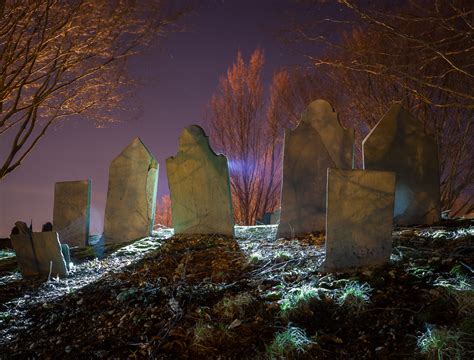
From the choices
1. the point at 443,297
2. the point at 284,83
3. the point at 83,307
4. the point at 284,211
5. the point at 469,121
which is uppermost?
the point at 284,83

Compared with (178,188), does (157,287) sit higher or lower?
lower

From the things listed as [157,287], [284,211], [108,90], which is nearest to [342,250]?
[157,287]

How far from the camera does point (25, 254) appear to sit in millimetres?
5355

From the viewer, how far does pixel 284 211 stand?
6125mm

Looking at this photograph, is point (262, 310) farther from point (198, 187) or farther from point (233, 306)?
point (198, 187)

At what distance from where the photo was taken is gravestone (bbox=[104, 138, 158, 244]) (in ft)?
24.1

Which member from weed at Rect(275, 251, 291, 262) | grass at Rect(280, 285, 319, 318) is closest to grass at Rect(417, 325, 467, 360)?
grass at Rect(280, 285, 319, 318)

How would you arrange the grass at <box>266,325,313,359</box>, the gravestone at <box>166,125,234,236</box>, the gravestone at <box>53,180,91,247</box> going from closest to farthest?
the grass at <box>266,325,313,359</box> < the gravestone at <box>166,125,234,236</box> < the gravestone at <box>53,180,91,247</box>

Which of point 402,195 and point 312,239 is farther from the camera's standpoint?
point 402,195

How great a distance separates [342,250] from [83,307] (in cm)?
250

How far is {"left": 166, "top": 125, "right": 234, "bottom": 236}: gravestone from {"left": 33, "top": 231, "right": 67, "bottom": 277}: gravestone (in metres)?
2.00

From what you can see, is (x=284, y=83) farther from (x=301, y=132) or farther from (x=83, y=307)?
(x=83, y=307)

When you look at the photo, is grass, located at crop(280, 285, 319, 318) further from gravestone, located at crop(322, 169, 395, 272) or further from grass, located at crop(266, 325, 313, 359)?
gravestone, located at crop(322, 169, 395, 272)

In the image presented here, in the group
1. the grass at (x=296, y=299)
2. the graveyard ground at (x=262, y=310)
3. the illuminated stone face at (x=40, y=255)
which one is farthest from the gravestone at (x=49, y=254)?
the grass at (x=296, y=299)
